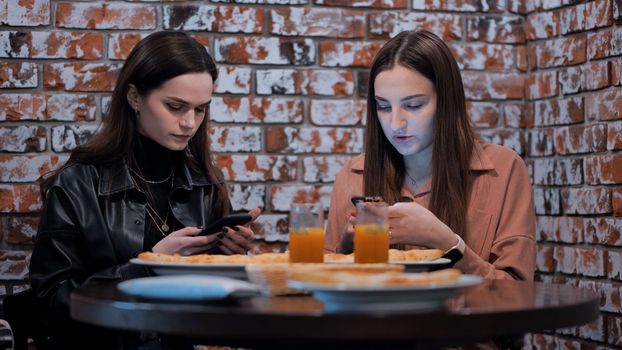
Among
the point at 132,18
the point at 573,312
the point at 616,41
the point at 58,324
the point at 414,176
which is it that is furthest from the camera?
the point at 132,18

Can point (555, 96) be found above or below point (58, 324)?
above

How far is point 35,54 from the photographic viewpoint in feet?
9.51

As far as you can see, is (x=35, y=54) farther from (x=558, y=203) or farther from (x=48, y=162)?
(x=558, y=203)

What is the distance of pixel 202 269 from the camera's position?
1.68 metres

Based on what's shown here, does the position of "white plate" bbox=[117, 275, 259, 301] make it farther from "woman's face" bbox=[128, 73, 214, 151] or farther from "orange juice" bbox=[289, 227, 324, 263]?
"woman's face" bbox=[128, 73, 214, 151]

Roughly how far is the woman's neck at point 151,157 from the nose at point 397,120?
0.67m

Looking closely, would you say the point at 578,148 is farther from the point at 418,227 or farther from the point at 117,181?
the point at 117,181

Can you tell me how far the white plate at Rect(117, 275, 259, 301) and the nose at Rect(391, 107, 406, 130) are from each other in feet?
3.24

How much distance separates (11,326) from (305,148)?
114cm

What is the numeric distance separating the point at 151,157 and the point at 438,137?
802 mm

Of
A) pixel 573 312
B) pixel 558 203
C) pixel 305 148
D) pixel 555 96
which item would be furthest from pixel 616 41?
pixel 573 312

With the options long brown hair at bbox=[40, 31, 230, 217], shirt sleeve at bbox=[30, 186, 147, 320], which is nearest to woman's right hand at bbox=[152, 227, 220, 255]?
shirt sleeve at bbox=[30, 186, 147, 320]

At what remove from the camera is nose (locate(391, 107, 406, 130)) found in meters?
2.36

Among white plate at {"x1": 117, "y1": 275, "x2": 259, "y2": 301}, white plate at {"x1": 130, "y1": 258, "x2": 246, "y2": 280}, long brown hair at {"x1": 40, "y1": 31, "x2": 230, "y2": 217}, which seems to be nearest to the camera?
white plate at {"x1": 117, "y1": 275, "x2": 259, "y2": 301}
